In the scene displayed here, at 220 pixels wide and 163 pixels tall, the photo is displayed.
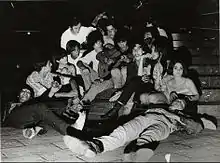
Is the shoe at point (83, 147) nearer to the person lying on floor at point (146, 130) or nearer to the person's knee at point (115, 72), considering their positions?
the person lying on floor at point (146, 130)

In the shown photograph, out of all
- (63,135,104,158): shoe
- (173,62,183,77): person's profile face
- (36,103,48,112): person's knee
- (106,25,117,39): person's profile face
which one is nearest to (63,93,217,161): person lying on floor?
(63,135,104,158): shoe

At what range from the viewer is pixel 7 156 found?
476 cm

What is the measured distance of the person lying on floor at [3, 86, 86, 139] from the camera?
17.6 feet

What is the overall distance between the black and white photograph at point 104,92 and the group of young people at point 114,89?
2cm

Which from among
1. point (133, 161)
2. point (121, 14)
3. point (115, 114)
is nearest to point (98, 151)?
point (133, 161)

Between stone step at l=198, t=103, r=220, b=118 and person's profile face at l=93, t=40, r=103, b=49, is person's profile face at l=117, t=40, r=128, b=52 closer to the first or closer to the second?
person's profile face at l=93, t=40, r=103, b=49

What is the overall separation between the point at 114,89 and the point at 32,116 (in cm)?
188

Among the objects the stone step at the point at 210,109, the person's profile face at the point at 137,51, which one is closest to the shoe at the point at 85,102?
the person's profile face at the point at 137,51

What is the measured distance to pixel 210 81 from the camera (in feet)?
25.7

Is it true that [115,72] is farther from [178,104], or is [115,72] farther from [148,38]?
[178,104]

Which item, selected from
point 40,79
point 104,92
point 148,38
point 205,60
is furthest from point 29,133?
point 205,60

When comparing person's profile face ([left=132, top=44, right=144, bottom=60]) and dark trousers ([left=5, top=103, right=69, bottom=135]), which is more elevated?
person's profile face ([left=132, top=44, right=144, bottom=60])

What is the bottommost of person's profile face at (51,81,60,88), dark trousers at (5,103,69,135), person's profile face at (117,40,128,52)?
dark trousers at (5,103,69,135)

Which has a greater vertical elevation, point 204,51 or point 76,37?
point 76,37
